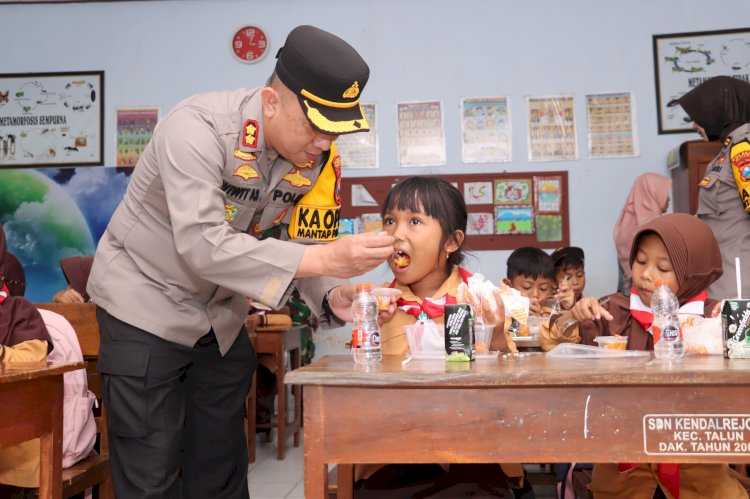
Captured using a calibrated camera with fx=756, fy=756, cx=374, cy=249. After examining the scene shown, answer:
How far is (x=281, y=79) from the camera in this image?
6.13 ft

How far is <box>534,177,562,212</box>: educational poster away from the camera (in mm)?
5664

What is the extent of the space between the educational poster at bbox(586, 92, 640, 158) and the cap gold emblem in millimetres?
4155

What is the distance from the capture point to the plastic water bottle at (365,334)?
170 centimetres

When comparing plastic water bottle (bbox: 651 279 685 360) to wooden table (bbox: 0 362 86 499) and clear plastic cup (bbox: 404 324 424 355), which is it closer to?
clear plastic cup (bbox: 404 324 424 355)

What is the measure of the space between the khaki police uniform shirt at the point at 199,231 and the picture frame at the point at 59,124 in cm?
437

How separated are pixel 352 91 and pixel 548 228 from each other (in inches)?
159

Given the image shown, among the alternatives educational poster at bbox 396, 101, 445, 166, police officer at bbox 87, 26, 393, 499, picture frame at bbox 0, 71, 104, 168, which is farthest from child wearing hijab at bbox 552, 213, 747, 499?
picture frame at bbox 0, 71, 104, 168

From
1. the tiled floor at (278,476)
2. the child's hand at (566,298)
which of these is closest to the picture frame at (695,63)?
the child's hand at (566,298)

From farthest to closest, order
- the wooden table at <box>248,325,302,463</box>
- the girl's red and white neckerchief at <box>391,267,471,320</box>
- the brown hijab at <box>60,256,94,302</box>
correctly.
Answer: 1. the wooden table at <box>248,325,302,463</box>
2. the brown hijab at <box>60,256,94,302</box>
3. the girl's red and white neckerchief at <box>391,267,471,320</box>

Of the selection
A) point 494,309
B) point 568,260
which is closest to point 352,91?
point 494,309

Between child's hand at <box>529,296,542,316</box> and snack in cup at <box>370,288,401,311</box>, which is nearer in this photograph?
snack in cup at <box>370,288,401,311</box>

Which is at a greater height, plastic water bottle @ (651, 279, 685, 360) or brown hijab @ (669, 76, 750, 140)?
brown hijab @ (669, 76, 750, 140)

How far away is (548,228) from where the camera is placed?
223 inches

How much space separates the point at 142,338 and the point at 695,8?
17.0 ft
